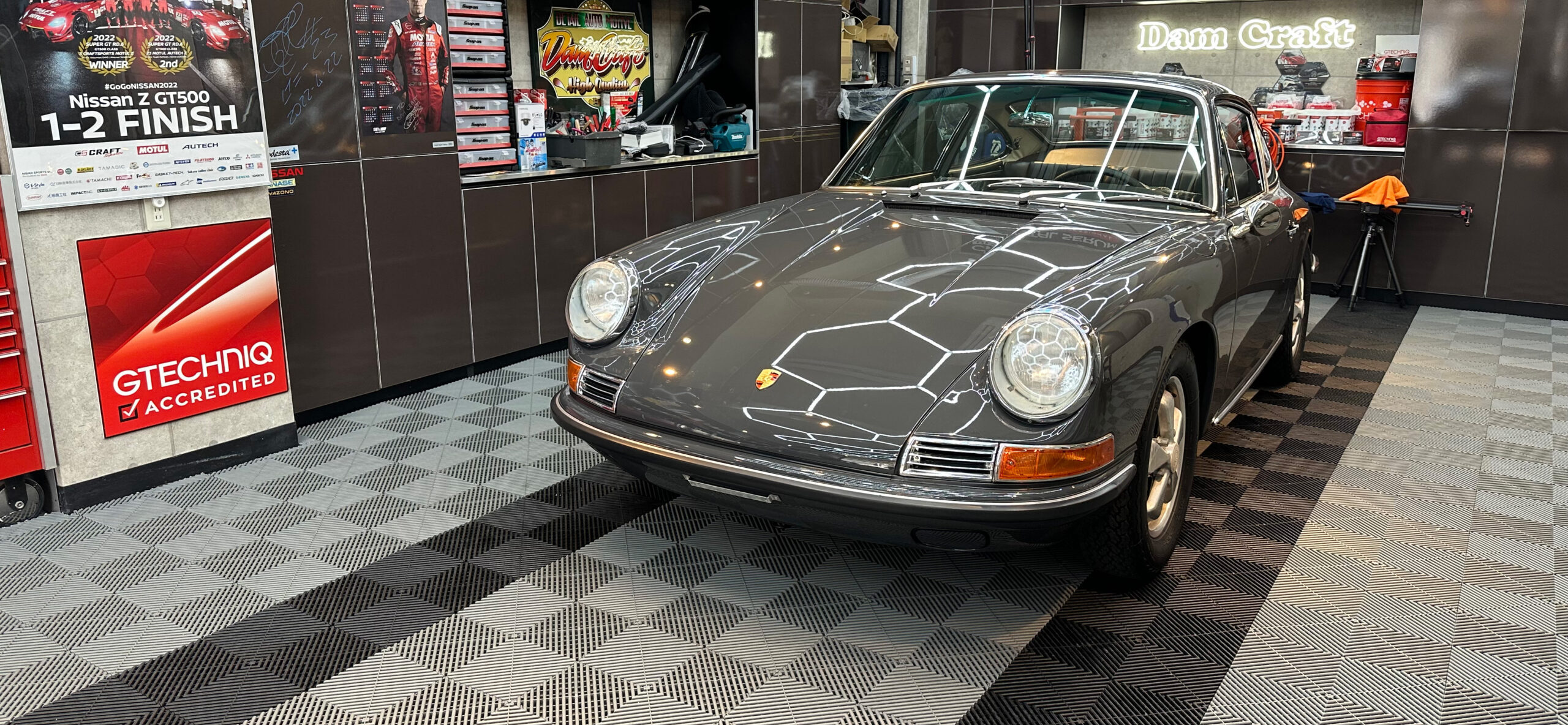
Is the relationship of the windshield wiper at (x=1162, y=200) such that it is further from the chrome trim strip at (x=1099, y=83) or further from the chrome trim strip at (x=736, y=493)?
the chrome trim strip at (x=736, y=493)

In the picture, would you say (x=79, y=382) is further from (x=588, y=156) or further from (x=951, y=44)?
(x=951, y=44)

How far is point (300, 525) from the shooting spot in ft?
11.0

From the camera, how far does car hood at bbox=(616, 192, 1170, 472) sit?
2.41 metres

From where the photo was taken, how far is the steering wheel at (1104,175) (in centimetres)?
339

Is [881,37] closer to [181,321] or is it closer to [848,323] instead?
[181,321]

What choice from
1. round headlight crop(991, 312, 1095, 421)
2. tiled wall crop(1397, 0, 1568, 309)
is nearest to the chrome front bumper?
round headlight crop(991, 312, 1095, 421)

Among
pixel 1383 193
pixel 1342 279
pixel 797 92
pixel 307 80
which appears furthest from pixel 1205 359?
pixel 797 92

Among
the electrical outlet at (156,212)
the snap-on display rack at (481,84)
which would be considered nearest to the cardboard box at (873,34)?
the snap-on display rack at (481,84)

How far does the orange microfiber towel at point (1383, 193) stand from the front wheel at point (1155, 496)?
4349mm

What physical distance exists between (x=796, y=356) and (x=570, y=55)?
4139mm

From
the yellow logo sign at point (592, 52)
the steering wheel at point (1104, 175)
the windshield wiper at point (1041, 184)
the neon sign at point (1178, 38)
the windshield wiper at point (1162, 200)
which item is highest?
the neon sign at point (1178, 38)

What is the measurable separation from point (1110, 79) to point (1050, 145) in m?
0.31

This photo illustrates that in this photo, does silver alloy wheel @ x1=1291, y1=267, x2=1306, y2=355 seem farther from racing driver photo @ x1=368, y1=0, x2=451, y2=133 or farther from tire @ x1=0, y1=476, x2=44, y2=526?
tire @ x1=0, y1=476, x2=44, y2=526

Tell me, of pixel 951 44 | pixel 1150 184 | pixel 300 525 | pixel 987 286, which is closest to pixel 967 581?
pixel 987 286
